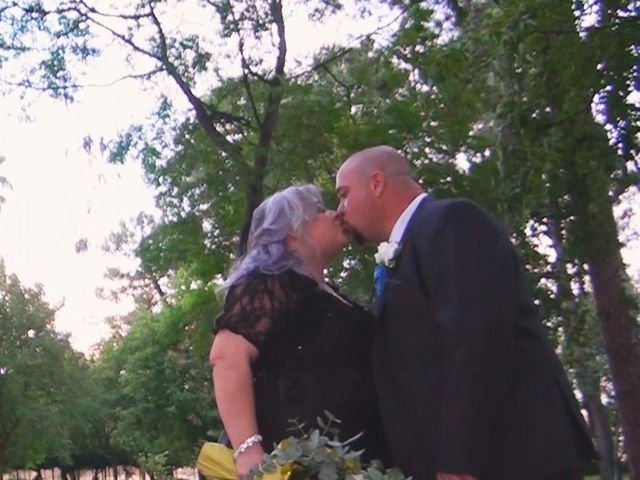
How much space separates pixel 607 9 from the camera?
873cm

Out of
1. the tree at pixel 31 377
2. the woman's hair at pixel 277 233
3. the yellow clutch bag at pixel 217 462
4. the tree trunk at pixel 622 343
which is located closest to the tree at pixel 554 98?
the tree trunk at pixel 622 343

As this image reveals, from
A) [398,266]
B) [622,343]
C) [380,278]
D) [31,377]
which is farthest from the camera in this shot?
[31,377]

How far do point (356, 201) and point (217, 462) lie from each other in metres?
0.98

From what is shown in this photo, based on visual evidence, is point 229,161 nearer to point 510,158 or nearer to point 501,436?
point 510,158

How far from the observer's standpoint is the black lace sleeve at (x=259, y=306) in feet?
11.6

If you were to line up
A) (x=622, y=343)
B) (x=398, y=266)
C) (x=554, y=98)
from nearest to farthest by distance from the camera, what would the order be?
(x=398, y=266)
(x=554, y=98)
(x=622, y=343)

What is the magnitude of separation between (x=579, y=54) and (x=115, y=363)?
4459cm

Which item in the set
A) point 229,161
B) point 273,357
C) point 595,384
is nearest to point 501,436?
point 273,357

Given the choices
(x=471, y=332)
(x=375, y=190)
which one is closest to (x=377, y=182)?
(x=375, y=190)

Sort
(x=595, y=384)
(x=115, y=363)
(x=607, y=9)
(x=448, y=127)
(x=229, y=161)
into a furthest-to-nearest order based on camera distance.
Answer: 1. (x=115, y=363)
2. (x=595, y=384)
3. (x=229, y=161)
4. (x=448, y=127)
5. (x=607, y=9)

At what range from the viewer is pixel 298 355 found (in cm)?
353

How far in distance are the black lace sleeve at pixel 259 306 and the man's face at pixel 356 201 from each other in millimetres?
298

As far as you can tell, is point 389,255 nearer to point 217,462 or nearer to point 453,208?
point 453,208

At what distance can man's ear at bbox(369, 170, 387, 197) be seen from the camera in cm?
345
